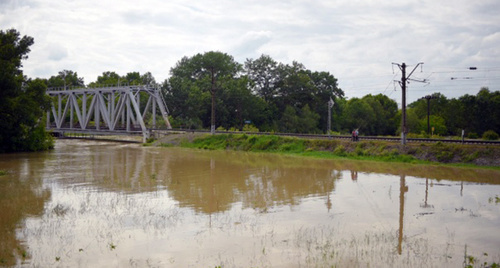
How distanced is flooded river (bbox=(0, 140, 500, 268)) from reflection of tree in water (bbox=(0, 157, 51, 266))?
4 centimetres

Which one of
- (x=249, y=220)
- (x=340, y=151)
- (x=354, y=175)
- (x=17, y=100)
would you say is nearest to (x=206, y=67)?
(x=17, y=100)

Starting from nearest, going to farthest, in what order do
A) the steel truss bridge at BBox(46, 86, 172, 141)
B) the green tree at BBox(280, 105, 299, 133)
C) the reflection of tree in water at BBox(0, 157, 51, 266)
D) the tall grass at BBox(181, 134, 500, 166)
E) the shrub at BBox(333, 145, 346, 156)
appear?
the reflection of tree in water at BBox(0, 157, 51, 266) → the tall grass at BBox(181, 134, 500, 166) → the shrub at BBox(333, 145, 346, 156) → the steel truss bridge at BBox(46, 86, 172, 141) → the green tree at BBox(280, 105, 299, 133)

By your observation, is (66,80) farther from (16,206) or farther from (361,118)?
(16,206)

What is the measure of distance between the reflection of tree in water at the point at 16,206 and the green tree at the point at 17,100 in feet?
46.7

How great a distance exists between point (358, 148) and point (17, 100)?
97.2 feet

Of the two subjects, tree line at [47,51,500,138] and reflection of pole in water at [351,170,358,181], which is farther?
tree line at [47,51,500,138]

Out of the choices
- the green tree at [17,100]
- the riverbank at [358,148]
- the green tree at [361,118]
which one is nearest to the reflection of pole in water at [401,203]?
the riverbank at [358,148]

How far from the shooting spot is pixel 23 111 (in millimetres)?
35375

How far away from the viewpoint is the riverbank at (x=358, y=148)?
26.2 metres

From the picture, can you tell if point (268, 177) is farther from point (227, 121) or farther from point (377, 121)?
point (377, 121)

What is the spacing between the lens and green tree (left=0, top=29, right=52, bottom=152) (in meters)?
34.8

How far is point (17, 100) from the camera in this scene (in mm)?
34719

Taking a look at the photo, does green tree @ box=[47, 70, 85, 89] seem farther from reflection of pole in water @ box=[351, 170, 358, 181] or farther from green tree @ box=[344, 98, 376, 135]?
reflection of pole in water @ box=[351, 170, 358, 181]

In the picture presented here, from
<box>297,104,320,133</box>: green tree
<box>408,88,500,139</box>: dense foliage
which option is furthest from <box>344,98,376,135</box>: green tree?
<box>297,104,320,133</box>: green tree
